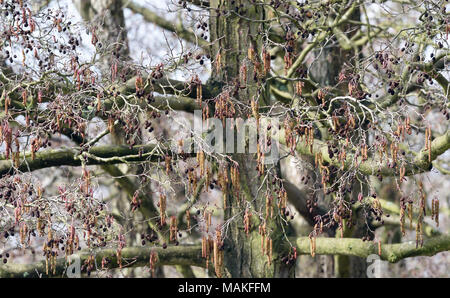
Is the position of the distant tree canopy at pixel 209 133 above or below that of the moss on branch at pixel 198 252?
above

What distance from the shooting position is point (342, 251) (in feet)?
32.2

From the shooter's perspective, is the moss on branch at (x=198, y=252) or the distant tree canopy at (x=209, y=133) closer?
the distant tree canopy at (x=209, y=133)

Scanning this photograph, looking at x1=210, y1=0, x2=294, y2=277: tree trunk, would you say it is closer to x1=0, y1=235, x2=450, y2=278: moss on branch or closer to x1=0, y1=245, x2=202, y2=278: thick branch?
x1=0, y1=235, x2=450, y2=278: moss on branch

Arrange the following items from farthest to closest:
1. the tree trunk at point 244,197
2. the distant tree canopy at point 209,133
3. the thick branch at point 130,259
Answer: the tree trunk at point 244,197 → the thick branch at point 130,259 → the distant tree canopy at point 209,133

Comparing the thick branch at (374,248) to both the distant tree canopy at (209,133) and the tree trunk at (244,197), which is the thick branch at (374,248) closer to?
the distant tree canopy at (209,133)

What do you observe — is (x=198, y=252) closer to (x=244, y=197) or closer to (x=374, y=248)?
(x=244, y=197)

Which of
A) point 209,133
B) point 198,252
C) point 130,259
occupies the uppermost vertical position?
point 209,133

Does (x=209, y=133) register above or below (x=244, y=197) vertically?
above

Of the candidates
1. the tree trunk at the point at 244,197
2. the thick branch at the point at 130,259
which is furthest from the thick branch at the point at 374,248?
the thick branch at the point at 130,259

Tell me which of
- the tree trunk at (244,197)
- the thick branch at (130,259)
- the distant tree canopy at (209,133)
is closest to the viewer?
the distant tree canopy at (209,133)

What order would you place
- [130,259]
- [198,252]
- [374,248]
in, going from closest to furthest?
[374,248] → [130,259] → [198,252]

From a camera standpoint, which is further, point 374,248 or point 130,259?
point 130,259

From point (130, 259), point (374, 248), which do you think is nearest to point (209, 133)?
point (130, 259)
